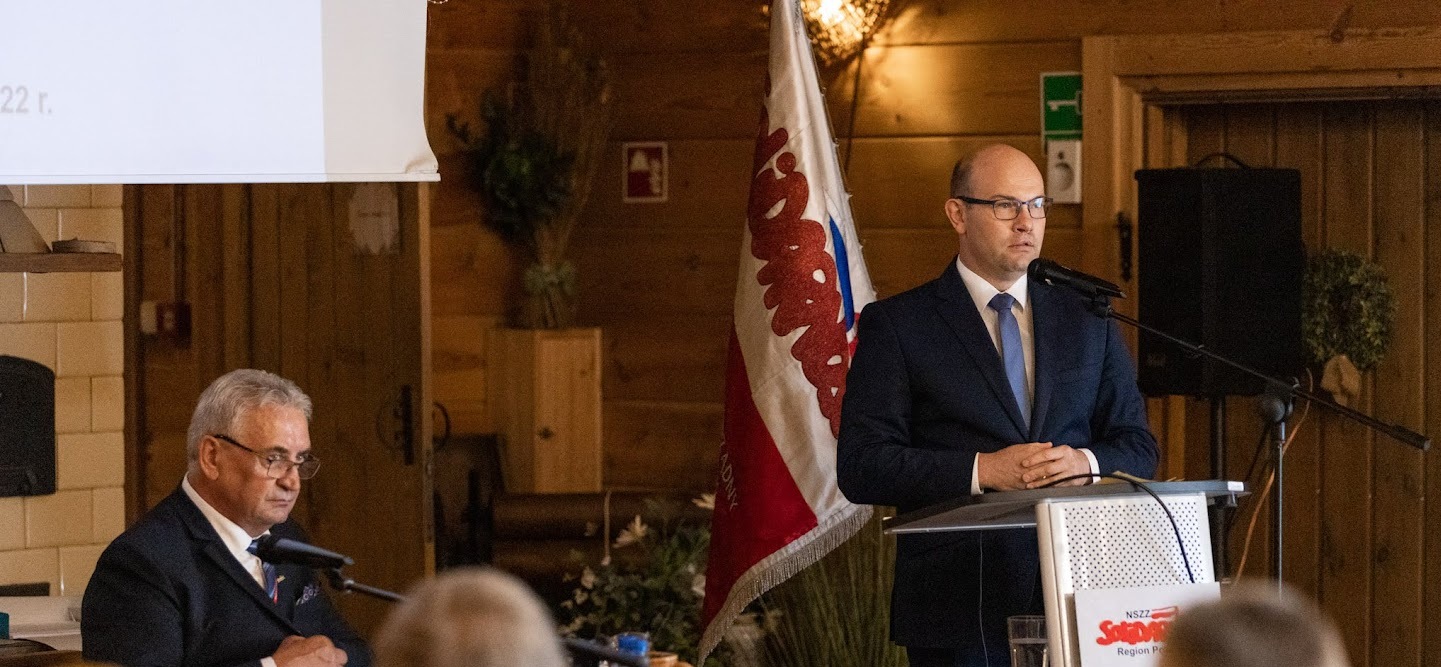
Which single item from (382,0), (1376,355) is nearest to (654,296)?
(1376,355)

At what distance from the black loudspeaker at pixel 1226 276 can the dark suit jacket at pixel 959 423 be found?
1.45 metres

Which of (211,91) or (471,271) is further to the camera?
(471,271)

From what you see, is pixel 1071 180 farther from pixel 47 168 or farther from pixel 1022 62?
pixel 47 168

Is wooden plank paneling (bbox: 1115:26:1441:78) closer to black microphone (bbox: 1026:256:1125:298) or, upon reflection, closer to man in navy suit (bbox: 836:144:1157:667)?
man in navy suit (bbox: 836:144:1157:667)

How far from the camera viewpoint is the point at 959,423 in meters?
2.81

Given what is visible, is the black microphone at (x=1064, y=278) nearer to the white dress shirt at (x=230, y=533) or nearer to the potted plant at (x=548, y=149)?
the white dress shirt at (x=230, y=533)

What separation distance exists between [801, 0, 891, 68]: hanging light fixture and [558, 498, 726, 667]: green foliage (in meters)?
1.43

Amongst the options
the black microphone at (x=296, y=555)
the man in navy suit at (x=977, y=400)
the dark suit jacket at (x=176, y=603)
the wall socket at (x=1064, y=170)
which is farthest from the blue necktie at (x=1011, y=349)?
the wall socket at (x=1064, y=170)

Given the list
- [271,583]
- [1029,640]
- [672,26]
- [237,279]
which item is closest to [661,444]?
[672,26]

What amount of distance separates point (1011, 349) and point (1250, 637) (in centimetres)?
164

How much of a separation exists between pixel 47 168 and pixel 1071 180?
2.91 metres

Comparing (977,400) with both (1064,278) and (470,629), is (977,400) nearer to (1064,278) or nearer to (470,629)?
(1064,278)

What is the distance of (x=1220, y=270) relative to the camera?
14.1 feet

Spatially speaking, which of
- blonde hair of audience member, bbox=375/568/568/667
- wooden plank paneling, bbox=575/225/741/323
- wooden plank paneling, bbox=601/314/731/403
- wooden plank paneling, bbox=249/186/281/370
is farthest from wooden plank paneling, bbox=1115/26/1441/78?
blonde hair of audience member, bbox=375/568/568/667
